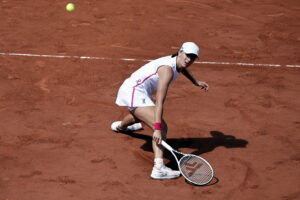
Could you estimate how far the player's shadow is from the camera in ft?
27.9

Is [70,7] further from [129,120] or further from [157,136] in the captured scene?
[157,136]

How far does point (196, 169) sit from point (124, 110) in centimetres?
228

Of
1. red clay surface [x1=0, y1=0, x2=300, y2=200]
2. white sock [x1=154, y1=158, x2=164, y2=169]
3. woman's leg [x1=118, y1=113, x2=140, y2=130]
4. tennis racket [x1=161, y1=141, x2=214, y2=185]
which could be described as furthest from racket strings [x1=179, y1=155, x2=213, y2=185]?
woman's leg [x1=118, y1=113, x2=140, y2=130]

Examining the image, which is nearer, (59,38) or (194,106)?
(194,106)

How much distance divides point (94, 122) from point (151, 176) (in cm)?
180

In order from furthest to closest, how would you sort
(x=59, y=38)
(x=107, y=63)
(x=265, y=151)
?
(x=59, y=38) < (x=107, y=63) < (x=265, y=151)

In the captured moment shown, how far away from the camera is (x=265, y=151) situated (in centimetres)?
848

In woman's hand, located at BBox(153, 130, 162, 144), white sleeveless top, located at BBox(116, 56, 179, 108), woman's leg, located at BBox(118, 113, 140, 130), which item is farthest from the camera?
woman's leg, located at BBox(118, 113, 140, 130)

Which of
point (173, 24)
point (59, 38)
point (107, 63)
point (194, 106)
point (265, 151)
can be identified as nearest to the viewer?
point (265, 151)

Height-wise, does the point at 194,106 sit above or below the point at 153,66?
below

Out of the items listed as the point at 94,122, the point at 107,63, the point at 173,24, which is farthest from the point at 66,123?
the point at 173,24

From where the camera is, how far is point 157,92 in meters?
7.48

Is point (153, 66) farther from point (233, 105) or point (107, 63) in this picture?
point (107, 63)

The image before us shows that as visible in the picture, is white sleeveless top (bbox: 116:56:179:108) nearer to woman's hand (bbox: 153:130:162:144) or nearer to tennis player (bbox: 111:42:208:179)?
tennis player (bbox: 111:42:208:179)
